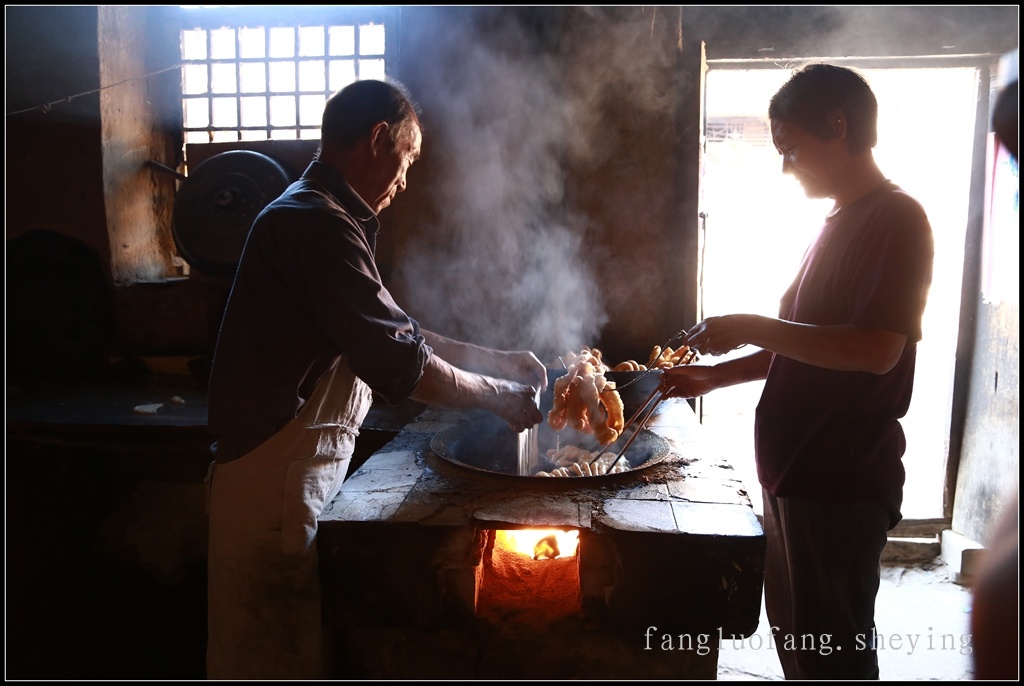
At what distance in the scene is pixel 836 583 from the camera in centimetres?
232

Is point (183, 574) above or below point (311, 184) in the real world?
below

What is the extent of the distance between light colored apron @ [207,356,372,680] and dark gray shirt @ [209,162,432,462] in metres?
0.10

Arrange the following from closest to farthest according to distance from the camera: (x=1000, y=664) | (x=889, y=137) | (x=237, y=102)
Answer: (x=1000, y=664)
(x=237, y=102)
(x=889, y=137)

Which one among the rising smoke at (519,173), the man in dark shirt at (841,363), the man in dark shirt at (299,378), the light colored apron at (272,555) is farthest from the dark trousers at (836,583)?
the rising smoke at (519,173)

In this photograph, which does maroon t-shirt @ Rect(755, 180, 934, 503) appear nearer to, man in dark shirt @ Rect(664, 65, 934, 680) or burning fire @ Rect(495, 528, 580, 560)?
man in dark shirt @ Rect(664, 65, 934, 680)

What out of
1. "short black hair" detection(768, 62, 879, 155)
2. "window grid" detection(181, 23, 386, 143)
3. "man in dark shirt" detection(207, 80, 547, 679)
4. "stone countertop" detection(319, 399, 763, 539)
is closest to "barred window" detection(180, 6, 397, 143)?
"window grid" detection(181, 23, 386, 143)

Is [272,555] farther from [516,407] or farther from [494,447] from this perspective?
[494,447]

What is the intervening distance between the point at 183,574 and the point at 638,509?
3909mm

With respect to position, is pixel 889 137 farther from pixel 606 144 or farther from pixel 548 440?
pixel 548 440

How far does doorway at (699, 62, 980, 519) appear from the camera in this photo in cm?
502

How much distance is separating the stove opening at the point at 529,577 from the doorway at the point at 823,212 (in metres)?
1.76

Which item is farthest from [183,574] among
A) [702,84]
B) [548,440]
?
[702,84]

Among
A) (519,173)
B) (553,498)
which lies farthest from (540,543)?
(519,173)

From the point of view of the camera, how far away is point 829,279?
239 cm
